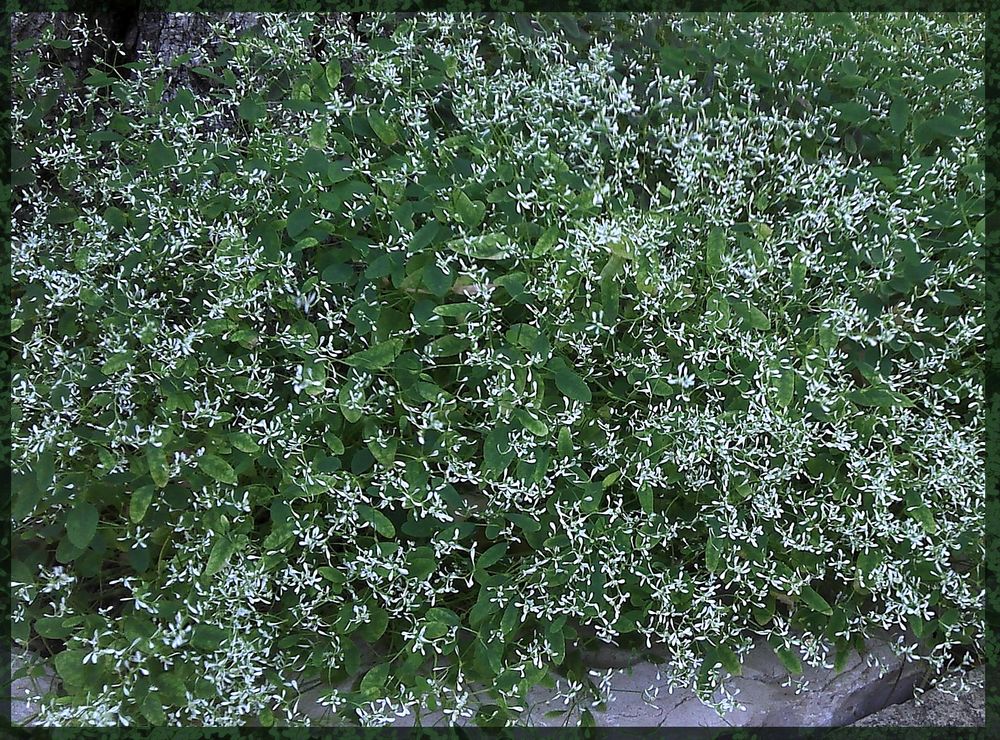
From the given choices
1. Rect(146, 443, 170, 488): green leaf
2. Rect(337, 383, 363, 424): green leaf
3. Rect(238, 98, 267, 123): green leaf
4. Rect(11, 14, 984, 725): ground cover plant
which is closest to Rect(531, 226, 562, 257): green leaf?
Rect(11, 14, 984, 725): ground cover plant

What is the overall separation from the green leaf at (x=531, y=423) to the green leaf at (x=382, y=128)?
71cm

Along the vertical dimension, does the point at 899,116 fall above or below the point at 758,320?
above

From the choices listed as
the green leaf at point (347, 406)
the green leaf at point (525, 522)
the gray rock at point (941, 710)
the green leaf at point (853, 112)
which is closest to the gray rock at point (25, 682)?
the green leaf at point (347, 406)

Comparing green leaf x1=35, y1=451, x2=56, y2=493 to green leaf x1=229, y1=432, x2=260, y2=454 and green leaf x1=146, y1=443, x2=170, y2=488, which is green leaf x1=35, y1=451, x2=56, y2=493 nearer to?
green leaf x1=146, y1=443, x2=170, y2=488

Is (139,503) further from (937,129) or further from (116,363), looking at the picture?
(937,129)

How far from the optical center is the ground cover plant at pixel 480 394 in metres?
1.99

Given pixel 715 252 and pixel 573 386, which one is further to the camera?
pixel 715 252

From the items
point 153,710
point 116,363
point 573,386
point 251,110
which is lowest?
point 153,710

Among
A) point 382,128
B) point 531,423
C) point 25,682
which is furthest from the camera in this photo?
point 25,682

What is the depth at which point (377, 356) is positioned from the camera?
1.96m

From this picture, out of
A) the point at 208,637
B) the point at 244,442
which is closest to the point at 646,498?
the point at 244,442

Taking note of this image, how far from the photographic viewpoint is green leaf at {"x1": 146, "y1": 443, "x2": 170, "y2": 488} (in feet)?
6.34

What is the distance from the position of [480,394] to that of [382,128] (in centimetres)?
65

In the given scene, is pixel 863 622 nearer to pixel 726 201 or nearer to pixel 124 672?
pixel 726 201
